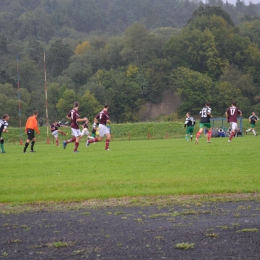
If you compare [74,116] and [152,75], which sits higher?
[152,75]

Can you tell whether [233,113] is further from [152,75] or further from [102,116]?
[152,75]

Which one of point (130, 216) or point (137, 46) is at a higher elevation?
point (137, 46)

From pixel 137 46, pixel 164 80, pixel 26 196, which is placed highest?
pixel 137 46

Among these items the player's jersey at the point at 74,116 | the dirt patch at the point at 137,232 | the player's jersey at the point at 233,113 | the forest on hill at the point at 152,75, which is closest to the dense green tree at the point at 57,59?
the forest on hill at the point at 152,75

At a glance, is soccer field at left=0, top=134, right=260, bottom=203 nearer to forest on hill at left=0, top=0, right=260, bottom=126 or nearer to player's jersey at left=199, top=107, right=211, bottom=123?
player's jersey at left=199, top=107, right=211, bottom=123

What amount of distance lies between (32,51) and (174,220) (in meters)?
117

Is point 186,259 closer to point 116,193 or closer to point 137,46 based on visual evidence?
point 116,193

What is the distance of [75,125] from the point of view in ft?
83.1

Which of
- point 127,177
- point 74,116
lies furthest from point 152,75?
point 127,177

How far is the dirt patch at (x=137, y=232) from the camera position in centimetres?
654

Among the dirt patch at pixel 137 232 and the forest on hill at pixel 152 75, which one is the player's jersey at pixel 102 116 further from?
the forest on hill at pixel 152 75

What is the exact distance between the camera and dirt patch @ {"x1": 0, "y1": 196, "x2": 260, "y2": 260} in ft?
21.5

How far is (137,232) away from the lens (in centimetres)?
761

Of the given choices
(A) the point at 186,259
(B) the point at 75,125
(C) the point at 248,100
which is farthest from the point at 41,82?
(A) the point at 186,259
